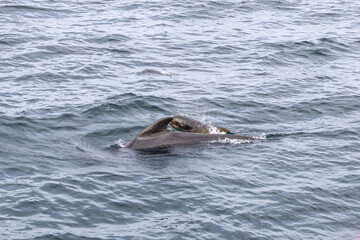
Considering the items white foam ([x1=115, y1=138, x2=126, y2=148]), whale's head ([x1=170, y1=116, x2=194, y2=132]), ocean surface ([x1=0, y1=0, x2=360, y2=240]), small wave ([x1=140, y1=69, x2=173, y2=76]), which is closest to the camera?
ocean surface ([x1=0, y1=0, x2=360, y2=240])

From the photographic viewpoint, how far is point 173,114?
18.1 meters

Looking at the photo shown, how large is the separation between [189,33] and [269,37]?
3.60 meters

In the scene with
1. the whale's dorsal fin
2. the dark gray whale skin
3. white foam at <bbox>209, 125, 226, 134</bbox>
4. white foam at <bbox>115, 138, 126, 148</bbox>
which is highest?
the whale's dorsal fin

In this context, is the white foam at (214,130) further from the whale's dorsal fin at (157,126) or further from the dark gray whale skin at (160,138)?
the whale's dorsal fin at (157,126)

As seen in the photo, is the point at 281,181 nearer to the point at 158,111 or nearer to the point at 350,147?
the point at 350,147

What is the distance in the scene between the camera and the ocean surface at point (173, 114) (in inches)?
470

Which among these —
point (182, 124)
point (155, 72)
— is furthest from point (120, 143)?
point (155, 72)

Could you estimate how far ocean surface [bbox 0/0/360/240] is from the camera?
11.9 m

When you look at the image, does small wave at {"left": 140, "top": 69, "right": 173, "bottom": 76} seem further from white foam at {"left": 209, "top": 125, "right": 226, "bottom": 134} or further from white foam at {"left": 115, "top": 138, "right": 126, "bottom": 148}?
white foam at {"left": 209, "top": 125, "right": 226, "bottom": 134}

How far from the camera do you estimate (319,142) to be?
16266 mm

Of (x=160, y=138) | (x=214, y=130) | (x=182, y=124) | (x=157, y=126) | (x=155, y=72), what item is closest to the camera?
(x=157, y=126)

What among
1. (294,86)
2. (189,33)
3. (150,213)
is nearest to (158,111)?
(294,86)

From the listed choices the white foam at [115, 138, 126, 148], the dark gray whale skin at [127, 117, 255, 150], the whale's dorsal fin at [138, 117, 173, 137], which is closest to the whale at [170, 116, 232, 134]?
the dark gray whale skin at [127, 117, 255, 150]

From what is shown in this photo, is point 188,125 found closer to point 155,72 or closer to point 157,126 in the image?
point 157,126
